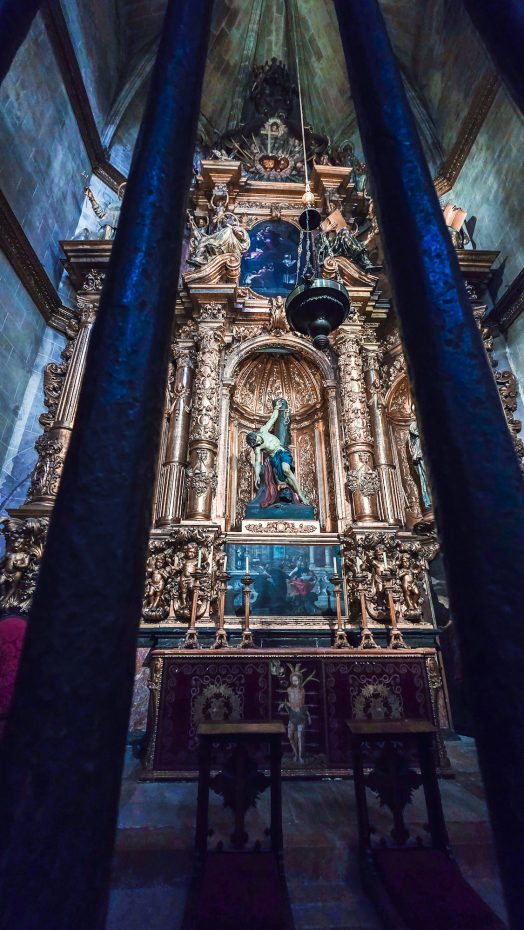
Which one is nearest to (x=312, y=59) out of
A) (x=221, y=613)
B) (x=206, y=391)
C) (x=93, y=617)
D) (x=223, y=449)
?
(x=206, y=391)

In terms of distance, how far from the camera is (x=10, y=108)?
22.2ft

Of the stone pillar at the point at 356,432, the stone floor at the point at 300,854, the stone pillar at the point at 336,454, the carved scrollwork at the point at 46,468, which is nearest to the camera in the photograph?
the stone floor at the point at 300,854

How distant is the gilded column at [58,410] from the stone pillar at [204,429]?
6.22 ft

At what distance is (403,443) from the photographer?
8250 mm

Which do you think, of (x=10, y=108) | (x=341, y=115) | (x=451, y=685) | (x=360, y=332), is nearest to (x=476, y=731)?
(x=451, y=685)

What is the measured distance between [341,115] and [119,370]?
53.0 ft

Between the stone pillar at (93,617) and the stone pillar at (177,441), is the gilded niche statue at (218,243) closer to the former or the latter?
the stone pillar at (177,441)

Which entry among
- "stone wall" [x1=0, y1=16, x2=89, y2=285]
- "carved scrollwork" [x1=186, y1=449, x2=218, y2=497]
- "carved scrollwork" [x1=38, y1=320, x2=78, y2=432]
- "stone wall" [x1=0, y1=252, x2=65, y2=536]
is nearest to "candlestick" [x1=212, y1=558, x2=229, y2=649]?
"carved scrollwork" [x1=186, y1=449, x2=218, y2=497]

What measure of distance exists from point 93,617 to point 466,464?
773 millimetres

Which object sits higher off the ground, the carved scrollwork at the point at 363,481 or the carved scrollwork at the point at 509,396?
the carved scrollwork at the point at 509,396

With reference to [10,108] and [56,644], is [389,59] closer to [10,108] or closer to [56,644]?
[56,644]

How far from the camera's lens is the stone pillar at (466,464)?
0.70 m

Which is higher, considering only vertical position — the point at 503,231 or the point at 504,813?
the point at 503,231

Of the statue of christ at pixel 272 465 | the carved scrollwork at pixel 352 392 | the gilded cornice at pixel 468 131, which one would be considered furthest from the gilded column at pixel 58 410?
the gilded cornice at pixel 468 131
